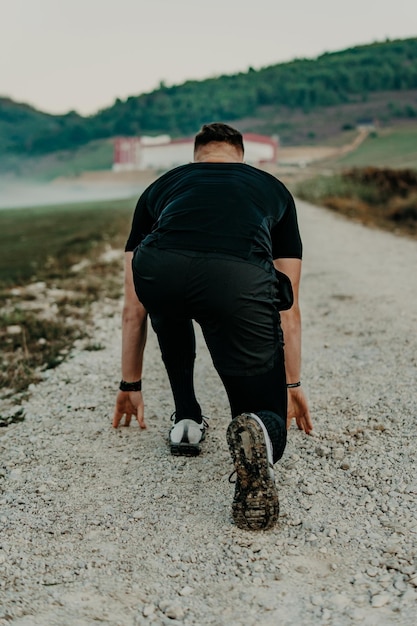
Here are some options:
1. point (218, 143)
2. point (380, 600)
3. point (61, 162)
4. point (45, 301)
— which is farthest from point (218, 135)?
point (61, 162)

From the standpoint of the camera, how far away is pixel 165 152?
12581 centimetres

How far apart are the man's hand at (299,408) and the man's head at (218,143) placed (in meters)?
1.18

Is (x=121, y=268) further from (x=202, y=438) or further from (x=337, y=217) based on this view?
(x=337, y=217)

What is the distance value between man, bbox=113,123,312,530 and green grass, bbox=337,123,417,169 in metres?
84.8

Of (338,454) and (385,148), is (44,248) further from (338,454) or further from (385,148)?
(385,148)

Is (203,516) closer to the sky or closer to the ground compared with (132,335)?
closer to the ground

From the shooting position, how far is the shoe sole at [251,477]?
2908 millimetres

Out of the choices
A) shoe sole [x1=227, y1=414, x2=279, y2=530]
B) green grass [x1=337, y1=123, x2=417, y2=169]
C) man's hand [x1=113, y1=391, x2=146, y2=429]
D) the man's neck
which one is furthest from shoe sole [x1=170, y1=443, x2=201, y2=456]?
green grass [x1=337, y1=123, x2=417, y2=169]

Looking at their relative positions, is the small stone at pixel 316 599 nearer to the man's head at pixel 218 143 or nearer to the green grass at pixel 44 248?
the man's head at pixel 218 143

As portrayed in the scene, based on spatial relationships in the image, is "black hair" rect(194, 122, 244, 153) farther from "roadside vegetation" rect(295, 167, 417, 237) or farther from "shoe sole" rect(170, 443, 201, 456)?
"roadside vegetation" rect(295, 167, 417, 237)

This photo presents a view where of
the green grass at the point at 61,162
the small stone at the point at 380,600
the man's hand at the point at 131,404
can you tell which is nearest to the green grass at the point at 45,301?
the man's hand at the point at 131,404

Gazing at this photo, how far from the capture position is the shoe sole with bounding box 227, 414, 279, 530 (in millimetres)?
2908

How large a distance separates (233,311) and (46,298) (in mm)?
7106

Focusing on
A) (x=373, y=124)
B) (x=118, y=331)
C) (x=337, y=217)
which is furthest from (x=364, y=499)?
(x=373, y=124)
